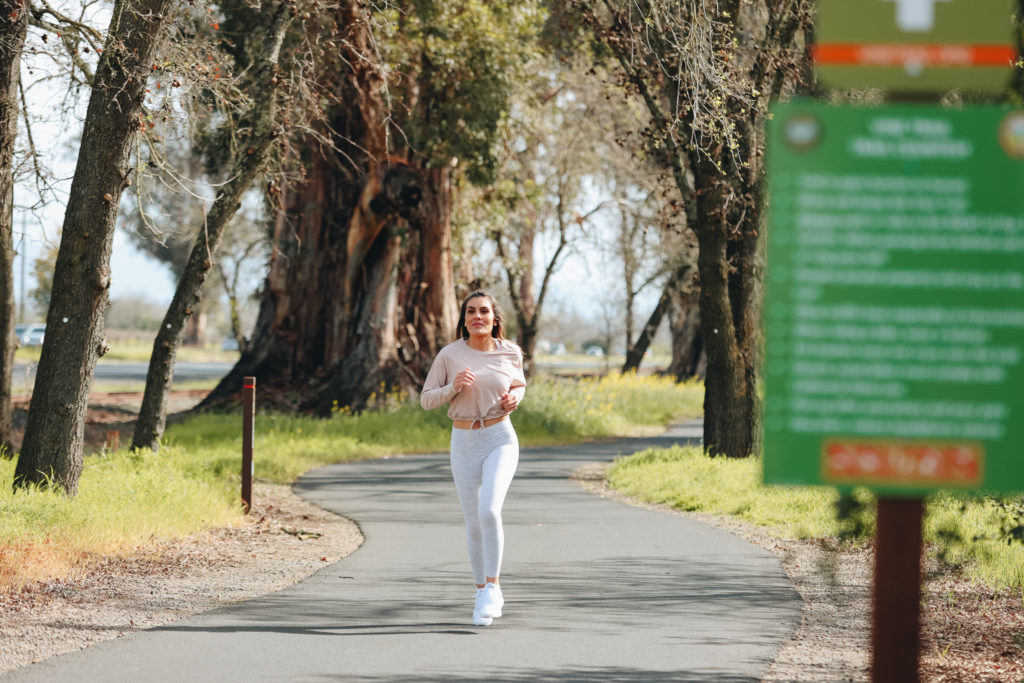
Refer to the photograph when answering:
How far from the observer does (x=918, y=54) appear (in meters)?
2.85

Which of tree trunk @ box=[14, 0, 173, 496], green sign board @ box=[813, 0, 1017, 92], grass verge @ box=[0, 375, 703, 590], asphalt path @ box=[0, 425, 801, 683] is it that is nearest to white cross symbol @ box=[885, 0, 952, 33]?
green sign board @ box=[813, 0, 1017, 92]

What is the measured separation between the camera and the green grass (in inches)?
270

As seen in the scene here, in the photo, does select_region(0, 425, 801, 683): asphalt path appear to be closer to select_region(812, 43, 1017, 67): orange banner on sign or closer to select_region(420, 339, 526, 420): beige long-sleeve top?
select_region(420, 339, 526, 420): beige long-sleeve top

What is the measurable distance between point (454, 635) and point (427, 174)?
1826 centimetres

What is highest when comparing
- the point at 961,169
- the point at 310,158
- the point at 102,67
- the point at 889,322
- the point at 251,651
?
the point at 310,158

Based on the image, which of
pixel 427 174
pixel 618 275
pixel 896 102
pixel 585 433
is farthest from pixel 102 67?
pixel 618 275

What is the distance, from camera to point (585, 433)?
2505cm

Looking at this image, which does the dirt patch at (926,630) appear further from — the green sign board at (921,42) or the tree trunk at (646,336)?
the tree trunk at (646,336)

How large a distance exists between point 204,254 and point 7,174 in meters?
2.38

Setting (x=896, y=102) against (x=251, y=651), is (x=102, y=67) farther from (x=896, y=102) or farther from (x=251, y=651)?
(x=896, y=102)

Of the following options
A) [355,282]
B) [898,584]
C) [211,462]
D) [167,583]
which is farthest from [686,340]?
[898,584]

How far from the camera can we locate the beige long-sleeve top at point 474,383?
7414 mm

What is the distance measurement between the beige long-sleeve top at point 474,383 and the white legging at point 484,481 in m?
0.13

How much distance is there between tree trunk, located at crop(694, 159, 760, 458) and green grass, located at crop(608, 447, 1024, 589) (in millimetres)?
505
